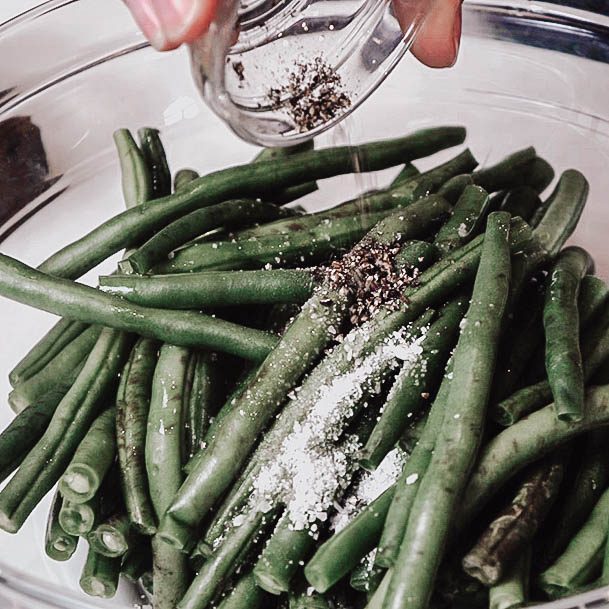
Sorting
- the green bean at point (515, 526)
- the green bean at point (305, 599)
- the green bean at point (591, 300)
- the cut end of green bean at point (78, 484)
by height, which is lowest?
the green bean at point (305, 599)

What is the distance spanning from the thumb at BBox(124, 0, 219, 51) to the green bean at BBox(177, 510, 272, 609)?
0.94 meters

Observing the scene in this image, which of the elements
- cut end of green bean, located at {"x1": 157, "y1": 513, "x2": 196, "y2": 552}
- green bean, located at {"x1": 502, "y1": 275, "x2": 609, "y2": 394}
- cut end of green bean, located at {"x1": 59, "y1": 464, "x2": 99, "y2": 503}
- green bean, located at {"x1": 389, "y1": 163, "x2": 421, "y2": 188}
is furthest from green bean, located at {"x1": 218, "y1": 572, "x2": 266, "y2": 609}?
green bean, located at {"x1": 389, "y1": 163, "x2": 421, "y2": 188}

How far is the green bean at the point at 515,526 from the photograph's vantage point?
1557mm

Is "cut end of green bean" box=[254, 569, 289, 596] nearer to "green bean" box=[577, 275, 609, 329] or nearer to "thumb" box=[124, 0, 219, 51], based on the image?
"green bean" box=[577, 275, 609, 329]

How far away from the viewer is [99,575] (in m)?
1.85

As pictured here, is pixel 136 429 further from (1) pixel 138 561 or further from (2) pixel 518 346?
(2) pixel 518 346

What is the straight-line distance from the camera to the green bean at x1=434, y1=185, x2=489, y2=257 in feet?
6.97

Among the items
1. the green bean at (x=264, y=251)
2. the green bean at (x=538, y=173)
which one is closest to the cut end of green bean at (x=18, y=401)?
the green bean at (x=264, y=251)

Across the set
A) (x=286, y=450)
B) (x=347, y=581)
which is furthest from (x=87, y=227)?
(x=347, y=581)

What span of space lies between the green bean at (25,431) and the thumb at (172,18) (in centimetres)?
86

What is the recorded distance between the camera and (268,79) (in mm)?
2188

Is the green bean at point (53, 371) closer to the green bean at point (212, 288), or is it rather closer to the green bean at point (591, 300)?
the green bean at point (212, 288)

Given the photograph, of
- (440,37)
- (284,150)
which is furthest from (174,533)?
(440,37)

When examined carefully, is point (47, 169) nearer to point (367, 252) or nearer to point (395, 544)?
point (367, 252)
